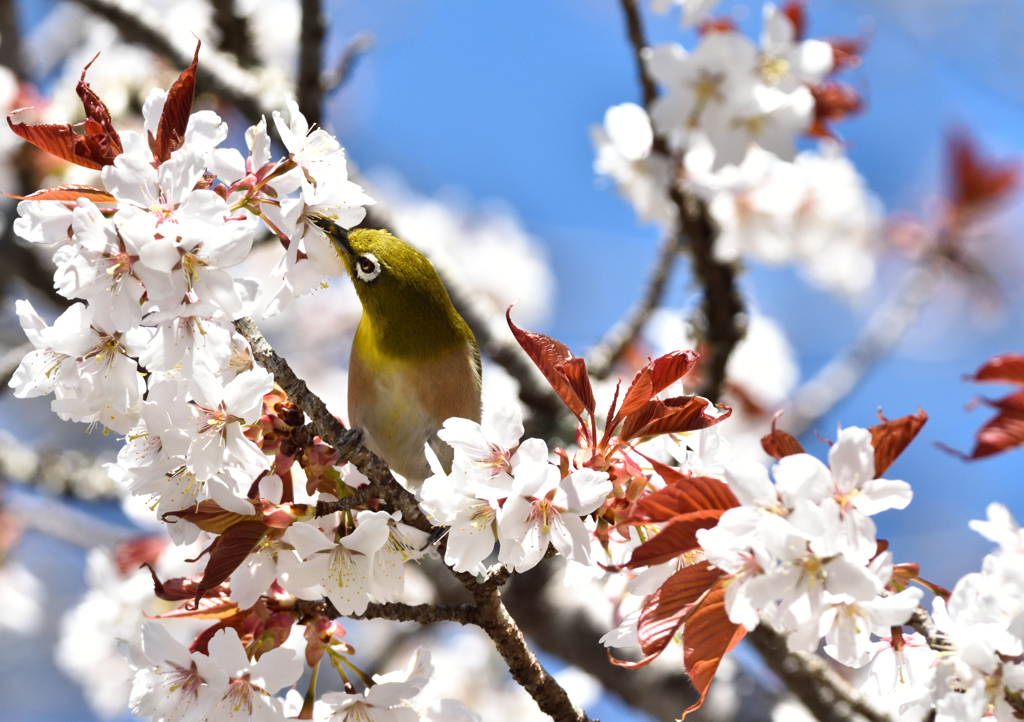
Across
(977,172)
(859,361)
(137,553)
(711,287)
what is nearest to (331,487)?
(137,553)

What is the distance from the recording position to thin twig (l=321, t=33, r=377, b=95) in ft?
10.1

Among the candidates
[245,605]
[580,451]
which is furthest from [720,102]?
[245,605]

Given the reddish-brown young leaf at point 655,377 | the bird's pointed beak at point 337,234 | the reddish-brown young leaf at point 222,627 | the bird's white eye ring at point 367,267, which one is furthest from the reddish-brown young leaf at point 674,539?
the bird's white eye ring at point 367,267

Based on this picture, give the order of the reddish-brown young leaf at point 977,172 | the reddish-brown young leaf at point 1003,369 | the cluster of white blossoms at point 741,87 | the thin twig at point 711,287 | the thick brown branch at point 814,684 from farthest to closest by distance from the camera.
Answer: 1. the reddish-brown young leaf at point 977,172
2. the thin twig at point 711,287
3. the cluster of white blossoms at point 741,87
4. the thick brown branch at point 814,684
5. the reddish-brown young leaf at point 1003,369

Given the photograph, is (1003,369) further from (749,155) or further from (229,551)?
(749,155)

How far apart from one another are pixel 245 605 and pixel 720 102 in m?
2.01

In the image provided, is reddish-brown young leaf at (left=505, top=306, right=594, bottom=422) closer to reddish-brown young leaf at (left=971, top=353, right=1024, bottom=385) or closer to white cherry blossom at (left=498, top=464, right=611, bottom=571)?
white cherry blossom at (left=498, top=464, right=611, bottom=571)

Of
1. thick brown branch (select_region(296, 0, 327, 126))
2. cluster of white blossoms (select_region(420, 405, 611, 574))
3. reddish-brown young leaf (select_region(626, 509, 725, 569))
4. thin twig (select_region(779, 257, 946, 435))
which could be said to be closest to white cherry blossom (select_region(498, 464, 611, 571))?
cluster of white blossoms (select_region(420, 405, 611, 574))

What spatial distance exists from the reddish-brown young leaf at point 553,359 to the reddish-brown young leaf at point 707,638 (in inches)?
14.7

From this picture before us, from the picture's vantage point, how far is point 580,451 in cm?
A: 145

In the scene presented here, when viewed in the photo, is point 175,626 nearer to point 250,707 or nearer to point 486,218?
point 250,707

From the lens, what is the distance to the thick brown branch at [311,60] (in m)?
2.96

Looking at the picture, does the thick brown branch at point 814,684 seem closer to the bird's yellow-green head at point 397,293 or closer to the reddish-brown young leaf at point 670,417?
the reddish-brown young leaf at point 670,417

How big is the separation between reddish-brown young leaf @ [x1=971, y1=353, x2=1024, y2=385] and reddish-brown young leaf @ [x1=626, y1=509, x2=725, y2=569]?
791 mm
